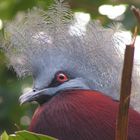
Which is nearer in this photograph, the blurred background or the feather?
the feather

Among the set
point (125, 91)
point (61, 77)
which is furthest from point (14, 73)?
point (125, 91)

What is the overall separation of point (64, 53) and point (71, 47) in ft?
0.12

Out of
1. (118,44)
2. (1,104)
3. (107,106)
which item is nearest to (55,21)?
(118,44)

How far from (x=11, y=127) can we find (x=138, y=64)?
51.2 inches

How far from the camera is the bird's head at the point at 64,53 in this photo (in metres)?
1.76

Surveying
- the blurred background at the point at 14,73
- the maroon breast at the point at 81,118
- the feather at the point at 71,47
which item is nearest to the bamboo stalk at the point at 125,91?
the maroon breast at the point at 81,118

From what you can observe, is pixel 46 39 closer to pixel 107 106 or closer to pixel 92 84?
pixel 92 84

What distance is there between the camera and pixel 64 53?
1770mm

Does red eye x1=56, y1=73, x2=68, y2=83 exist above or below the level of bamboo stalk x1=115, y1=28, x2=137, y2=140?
below

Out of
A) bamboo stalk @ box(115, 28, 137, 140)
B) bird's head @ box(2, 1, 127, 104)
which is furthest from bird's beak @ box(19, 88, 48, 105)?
bamboo stalk @ box(115, 28, 137, 140)

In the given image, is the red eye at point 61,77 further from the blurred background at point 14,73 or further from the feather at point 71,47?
the blurred background at point 14,73

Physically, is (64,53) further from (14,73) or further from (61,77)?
(14,73)

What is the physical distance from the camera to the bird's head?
1758mm

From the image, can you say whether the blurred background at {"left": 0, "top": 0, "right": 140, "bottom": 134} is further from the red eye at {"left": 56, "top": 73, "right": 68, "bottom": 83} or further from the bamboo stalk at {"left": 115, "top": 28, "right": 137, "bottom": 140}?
the bamboo stalk at {"left": 115, "top": 28, "right": 137, "bottom": 140}
